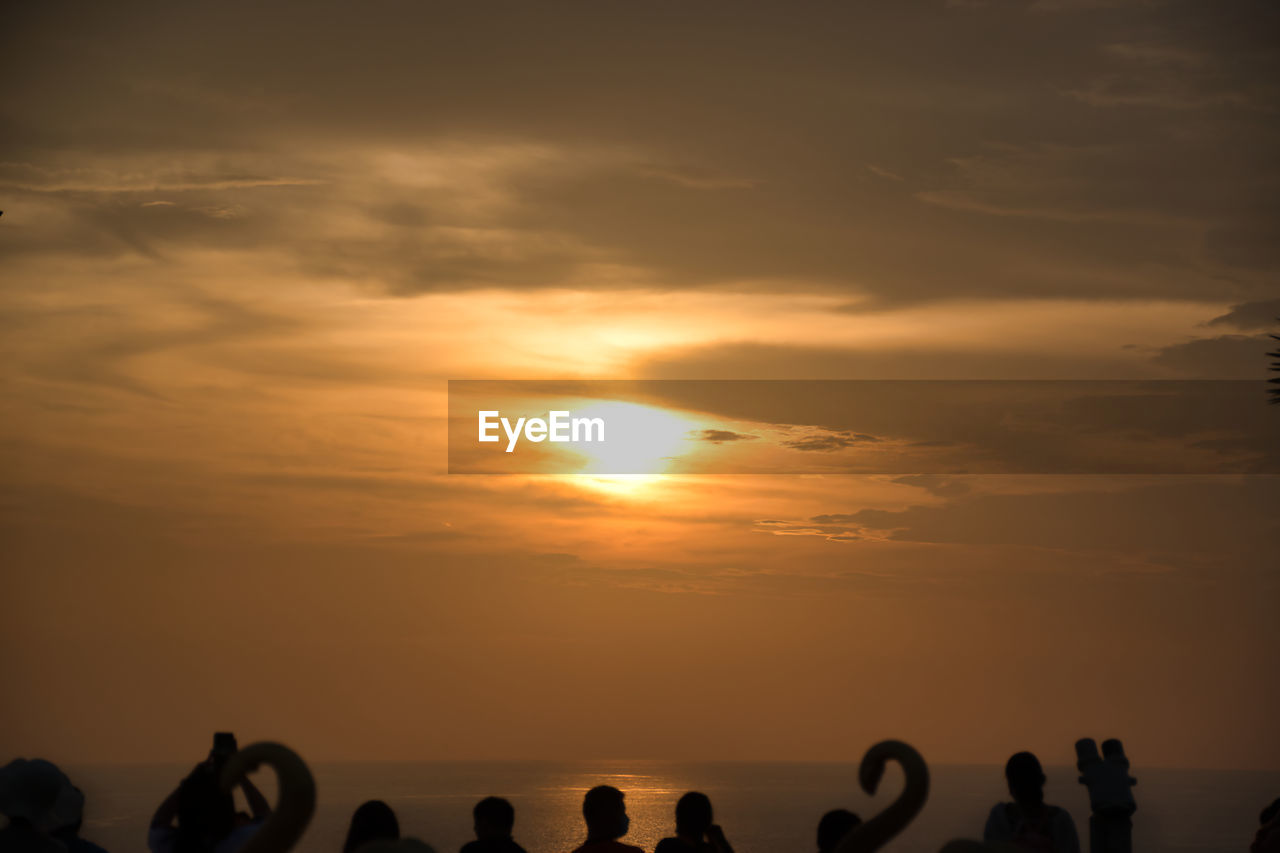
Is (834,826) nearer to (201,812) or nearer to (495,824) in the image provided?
(495,824)

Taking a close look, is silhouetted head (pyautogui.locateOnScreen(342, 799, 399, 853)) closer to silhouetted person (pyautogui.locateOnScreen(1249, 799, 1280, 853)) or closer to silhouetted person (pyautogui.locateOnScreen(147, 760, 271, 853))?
silhouetted person (pyautogui.locateOnScreen(147, 760, 271, 853))

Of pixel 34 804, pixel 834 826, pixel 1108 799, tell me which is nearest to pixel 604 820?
pixel 834 826

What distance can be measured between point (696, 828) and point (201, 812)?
278 centimetres

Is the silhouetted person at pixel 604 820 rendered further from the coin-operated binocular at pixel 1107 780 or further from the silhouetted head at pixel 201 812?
the coin-operated binocular at pixel 1107 780

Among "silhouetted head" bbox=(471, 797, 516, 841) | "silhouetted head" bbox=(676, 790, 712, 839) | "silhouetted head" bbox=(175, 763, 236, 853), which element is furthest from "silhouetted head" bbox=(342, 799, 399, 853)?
"silhouetted head" bbox=(676, 790, 712, 839)

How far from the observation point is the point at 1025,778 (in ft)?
24.8

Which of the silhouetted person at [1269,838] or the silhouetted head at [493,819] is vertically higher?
the silhouetted head at [493,819]

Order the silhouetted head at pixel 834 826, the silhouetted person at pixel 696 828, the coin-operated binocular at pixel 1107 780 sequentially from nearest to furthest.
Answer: the silhouetted head at pixel 834 826 < the silhouetted person at pixel 696 828 < the coin-operated binocular at pixel 1107 780

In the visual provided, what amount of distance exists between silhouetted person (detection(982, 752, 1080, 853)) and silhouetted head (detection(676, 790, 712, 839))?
5.24ft

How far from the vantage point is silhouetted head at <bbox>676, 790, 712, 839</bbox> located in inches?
292

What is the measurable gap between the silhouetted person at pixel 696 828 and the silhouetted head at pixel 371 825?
5.00 feet

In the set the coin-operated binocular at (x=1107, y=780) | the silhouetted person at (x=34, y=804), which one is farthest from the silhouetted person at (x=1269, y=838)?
the silhouetted person at (x=34, y=804)

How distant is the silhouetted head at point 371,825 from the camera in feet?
21.5

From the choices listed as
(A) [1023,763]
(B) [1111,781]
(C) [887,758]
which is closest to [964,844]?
(C) [887,758]
